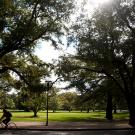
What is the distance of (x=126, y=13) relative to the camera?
3581 cm

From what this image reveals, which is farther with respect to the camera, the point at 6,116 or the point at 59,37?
the point at 59,37

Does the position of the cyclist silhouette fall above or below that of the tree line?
below

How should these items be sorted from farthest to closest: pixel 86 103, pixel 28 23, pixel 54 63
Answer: pixel 86 103 → pixel 54 63 → pixel 28 23

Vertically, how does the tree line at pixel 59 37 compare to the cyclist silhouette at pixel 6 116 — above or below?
above

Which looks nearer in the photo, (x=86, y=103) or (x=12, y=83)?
(x=12, y=83)

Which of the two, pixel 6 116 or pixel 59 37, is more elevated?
pixel 59 37

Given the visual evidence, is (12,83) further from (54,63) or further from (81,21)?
(81,21)

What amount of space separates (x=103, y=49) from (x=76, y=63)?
24.0 feet

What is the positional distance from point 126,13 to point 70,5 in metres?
5.37

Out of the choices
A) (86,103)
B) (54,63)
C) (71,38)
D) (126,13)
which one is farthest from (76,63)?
(86,103)

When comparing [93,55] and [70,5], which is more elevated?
[70,5]

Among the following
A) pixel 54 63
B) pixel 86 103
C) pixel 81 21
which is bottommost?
pixel 86 103

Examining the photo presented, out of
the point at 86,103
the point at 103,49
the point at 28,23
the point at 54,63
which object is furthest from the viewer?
the point at 86,103

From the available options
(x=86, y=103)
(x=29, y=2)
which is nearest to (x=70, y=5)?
(x=29, y=2)
